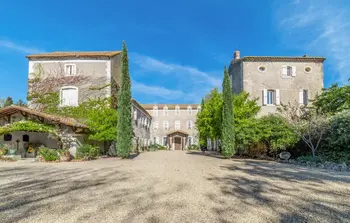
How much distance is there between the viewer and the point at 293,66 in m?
19.8

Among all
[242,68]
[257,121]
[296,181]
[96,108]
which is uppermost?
[242,68]

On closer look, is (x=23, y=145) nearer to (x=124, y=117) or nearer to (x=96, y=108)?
(x=96, y=108)

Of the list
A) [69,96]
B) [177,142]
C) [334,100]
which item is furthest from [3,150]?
[177,142]

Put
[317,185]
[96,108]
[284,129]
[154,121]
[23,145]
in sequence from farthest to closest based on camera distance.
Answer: [154,121] < [96,108] < [23,145] < [284,129] < [317,185]

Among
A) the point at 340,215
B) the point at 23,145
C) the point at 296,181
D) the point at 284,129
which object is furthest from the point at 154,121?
the point at 340,215

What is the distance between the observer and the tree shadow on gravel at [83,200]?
11.5ft

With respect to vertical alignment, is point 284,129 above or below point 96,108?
below

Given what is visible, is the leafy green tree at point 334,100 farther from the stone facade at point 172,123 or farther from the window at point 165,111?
the window at point 165,111

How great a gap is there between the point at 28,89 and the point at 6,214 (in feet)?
56.3

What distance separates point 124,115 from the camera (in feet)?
44.6

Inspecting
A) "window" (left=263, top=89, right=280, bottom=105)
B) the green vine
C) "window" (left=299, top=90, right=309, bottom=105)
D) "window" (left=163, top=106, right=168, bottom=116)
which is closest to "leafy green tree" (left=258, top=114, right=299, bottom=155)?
"window" (left=263, top=89, right=280, bottom=105)

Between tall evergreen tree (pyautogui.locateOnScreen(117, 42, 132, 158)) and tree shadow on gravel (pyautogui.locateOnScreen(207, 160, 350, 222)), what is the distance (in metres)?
8.10

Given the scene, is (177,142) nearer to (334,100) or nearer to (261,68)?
(261,68)

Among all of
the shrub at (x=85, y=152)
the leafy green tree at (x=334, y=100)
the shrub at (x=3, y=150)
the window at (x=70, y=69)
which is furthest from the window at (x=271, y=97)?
the shrub at (x=3, y=150)
